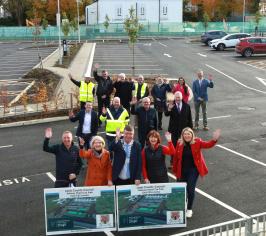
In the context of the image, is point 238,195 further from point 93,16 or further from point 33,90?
point 93,16

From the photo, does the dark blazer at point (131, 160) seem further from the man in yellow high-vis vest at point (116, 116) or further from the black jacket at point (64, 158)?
the man in yellow high-vis vest at point (116, 116)

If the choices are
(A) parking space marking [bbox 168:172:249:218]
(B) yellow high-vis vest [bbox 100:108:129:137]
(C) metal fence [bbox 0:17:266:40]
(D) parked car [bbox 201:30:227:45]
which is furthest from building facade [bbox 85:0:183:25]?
(A) parking space marking [bbox 168:172:249:218]

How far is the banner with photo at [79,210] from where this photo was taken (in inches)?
300

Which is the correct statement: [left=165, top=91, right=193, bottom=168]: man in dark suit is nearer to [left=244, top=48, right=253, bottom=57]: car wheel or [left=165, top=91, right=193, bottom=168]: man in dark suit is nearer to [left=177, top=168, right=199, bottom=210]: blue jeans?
[left=177, top=168, right=199, bottom=210]: blue jeans

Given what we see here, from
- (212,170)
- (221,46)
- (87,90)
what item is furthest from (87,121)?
(221,46)

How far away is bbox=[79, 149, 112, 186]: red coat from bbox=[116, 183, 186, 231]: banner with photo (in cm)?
44

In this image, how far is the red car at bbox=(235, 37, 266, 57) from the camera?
37906 mm

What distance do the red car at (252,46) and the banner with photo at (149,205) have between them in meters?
31.9

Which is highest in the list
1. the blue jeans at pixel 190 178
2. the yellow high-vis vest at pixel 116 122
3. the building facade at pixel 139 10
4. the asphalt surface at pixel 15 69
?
the building facade at pixel 139 10

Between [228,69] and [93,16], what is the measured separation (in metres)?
51.0

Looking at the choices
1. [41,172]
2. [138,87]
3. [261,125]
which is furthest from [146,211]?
[261,125]

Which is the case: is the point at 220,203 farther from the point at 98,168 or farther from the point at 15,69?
the point at 15,69

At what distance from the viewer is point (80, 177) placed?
10742 mm

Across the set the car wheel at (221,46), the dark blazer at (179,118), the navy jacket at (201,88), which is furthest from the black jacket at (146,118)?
the car wheel at (221,46)
